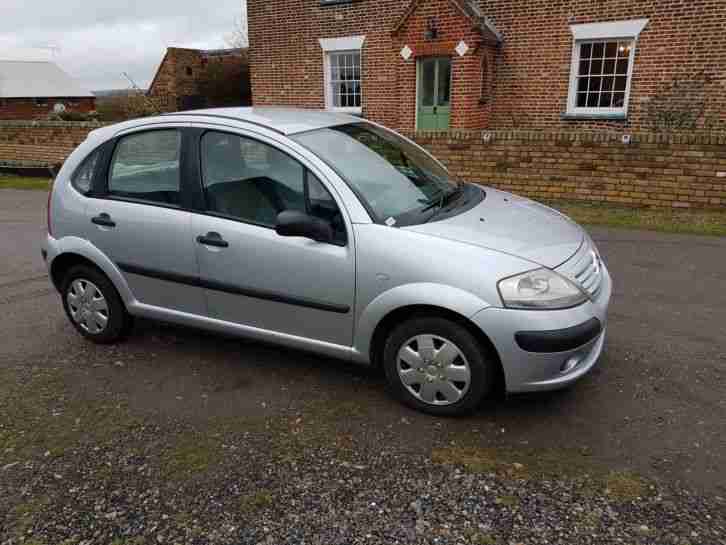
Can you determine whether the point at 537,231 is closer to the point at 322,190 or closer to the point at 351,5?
the point at 322,190

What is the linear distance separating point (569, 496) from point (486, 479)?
396mm

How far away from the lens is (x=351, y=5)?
49.6 ft

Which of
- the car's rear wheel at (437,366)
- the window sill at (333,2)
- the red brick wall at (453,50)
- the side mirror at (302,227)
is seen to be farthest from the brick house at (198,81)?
the car's rear wheel at (437,366)

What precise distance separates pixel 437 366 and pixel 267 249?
1.26m

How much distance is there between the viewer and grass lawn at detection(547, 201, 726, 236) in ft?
25.4

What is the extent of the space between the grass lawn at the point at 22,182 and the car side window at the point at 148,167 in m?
10.5

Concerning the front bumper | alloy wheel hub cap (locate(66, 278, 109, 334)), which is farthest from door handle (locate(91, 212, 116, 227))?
the front bumper

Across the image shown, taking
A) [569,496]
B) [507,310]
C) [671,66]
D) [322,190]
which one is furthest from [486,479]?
[671,66]

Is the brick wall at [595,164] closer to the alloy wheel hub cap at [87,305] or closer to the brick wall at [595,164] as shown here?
the brick wall at [595,164]

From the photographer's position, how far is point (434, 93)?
1447 cm

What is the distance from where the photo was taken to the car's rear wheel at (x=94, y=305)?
437 cm

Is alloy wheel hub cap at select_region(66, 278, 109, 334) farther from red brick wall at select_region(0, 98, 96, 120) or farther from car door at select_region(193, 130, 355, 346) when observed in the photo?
red brick wall at select_region(0, 98, 96, 120)

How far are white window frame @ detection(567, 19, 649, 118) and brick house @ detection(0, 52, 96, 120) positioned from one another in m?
48.3

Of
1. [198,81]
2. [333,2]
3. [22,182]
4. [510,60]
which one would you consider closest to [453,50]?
[510,60]
